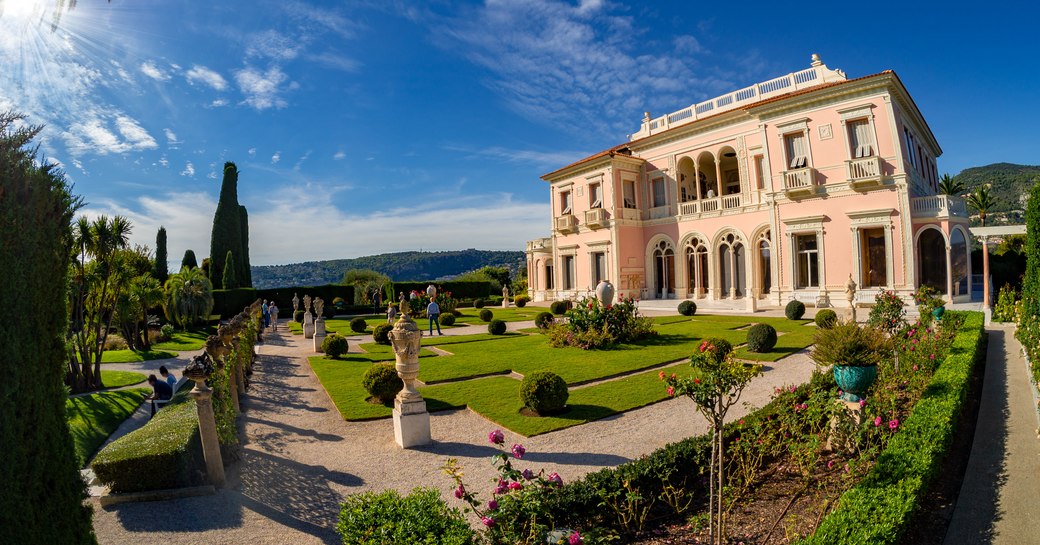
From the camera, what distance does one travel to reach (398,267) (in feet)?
445

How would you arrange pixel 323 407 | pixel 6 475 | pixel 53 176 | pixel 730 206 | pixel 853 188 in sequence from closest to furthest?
pixel 6 475 < pixel 53 176 < pixel 323 407 < pixel 853 188 < pixel 730 206

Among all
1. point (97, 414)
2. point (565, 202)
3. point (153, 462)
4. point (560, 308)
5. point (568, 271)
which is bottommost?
point (97, 414)

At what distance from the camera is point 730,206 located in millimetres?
28938

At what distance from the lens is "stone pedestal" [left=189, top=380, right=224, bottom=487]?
262 inches

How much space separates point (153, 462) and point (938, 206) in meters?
27.9

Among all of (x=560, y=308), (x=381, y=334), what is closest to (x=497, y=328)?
(x=381, y=334)

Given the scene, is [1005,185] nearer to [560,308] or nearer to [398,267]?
[560,308]

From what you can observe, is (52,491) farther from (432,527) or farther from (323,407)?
(323,407)

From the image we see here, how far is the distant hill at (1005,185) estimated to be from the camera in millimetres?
67125

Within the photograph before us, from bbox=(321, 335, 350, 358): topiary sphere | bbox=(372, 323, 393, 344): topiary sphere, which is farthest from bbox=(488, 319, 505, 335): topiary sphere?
bbox=(321, 335, 350, 358): topiary sphere

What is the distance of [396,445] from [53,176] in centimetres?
580

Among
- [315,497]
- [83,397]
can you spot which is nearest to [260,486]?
[315,497]

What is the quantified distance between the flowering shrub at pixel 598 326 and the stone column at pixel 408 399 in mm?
8826

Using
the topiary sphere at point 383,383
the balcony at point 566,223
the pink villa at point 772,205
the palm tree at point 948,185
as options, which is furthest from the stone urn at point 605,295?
the palm tree at point 948,185
